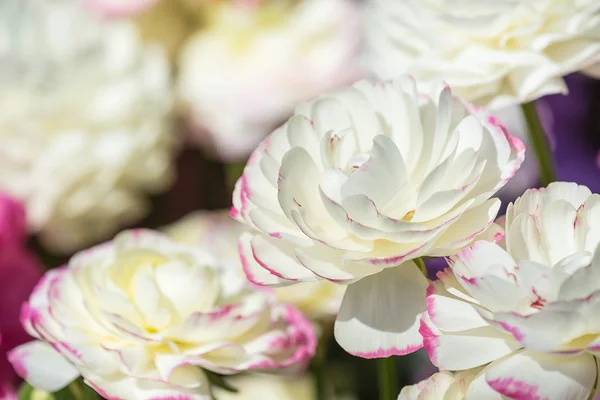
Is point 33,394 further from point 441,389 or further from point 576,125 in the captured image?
point 576,125

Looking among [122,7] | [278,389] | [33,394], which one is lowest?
[278,389]

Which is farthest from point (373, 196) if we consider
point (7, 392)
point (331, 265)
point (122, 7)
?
point (122, 7)

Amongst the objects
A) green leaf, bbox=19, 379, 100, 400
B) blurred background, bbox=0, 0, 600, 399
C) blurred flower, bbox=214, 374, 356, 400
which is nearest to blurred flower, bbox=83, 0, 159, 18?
blurred background, bbox=0, 0, 600, 399

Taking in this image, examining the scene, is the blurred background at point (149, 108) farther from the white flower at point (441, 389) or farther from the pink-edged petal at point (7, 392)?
the white flower at point (441, 389)

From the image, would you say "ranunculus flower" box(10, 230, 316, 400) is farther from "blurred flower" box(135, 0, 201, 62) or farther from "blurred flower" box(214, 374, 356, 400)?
"blurred flower" box(135, 0, 201, 62)

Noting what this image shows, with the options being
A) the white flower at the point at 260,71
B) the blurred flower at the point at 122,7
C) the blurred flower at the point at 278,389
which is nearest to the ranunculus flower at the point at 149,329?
the blurred flower at the point at 278,389

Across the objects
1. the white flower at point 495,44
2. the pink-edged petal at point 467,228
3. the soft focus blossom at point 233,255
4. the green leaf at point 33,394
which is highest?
the white flower at point 495,44
